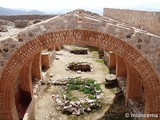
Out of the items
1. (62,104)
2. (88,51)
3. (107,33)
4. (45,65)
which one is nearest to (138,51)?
(107,33)

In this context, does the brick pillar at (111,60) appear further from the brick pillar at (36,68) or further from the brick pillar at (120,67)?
the brick pillar at (36,68)

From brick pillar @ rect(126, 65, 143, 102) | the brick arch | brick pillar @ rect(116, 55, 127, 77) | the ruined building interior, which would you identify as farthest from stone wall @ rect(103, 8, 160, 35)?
the brick arch

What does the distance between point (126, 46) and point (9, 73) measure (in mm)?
3349

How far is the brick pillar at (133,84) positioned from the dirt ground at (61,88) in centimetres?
119

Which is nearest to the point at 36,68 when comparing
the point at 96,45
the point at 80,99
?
the point at 80,99

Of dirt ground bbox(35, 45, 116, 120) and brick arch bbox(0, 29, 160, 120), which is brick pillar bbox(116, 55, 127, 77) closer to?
dirt ground bbox(35, 45, 116, 120)

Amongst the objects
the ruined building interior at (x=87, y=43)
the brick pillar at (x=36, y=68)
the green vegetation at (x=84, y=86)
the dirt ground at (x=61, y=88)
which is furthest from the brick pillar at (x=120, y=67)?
the ruined building interior at (x=87, y=43)

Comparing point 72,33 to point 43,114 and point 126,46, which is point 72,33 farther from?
point 43,114

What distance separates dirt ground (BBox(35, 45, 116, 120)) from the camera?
401 inches

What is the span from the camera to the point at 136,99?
10.6 meters

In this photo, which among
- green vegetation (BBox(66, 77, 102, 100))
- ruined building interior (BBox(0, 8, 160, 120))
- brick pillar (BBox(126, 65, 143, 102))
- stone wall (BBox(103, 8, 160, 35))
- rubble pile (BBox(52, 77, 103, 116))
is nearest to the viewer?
ruined building interior (BBox(0, 8, 160, 120))

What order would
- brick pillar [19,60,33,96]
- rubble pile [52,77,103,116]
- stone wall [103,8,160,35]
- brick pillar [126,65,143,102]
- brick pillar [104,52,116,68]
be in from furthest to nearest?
brick pillar [104,52,116,68] → rubble pile [52,77,103,116] → brick pillar [19,60,33,96] → brick pillar [126,65,143,102] → stone wall [103,8,160,35]

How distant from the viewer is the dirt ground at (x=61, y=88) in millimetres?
10188

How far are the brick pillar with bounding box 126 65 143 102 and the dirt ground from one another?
46.9 inches
